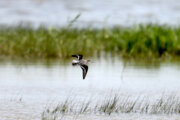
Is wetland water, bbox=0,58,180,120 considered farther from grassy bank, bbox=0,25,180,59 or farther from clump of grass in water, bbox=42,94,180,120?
grassy bank, bbox=0,25,180,59

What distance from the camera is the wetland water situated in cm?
761

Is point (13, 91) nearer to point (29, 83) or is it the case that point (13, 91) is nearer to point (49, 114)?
point (29, 83)

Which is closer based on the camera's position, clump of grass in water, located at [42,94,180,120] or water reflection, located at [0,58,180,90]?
clump of grass in water, located at [42,94,180,120]

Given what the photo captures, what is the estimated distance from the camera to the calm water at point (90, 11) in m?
22.9

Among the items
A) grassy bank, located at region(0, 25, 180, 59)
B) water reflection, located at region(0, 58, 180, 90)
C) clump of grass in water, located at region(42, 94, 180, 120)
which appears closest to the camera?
clump of grass in water, located at region(42, 94, 180, 120)

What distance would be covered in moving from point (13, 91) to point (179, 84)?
2647 mm

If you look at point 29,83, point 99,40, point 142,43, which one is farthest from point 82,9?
point 29,83

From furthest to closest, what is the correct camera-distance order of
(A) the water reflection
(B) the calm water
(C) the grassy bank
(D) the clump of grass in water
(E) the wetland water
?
(B) the calm water < (C) the grassy bank < (A) the water reflection < (E) the wetland water < (D) the clump of grass in water

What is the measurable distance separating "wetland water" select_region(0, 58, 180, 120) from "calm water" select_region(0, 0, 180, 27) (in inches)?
403

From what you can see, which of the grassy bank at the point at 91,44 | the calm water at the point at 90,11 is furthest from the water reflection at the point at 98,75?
the calm water at the point at 90,11

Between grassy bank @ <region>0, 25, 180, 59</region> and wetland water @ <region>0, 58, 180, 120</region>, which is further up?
grassy bank @ <region>0, 25, 180, 59</region>

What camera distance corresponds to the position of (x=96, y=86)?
9.41 meters

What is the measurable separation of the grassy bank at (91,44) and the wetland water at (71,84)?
4.23 ft

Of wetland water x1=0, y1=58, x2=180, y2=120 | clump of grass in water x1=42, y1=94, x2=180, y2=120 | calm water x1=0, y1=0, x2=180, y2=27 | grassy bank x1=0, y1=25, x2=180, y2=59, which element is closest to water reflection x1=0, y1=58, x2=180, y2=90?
wetland water x1=0, y1=58, x2=180, y2=120
